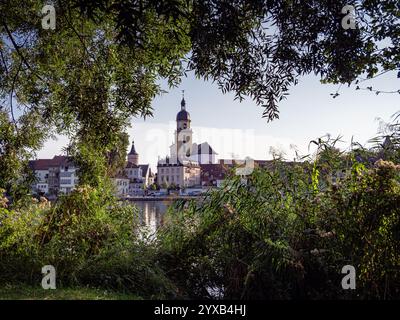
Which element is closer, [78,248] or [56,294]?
[56,294]

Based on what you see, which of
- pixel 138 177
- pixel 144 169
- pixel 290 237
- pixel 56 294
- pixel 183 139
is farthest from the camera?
pixel 144 169

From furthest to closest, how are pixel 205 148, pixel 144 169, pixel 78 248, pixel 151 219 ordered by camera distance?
1. pixel 144 169
2. pixel 205 148
3. pixel 151 219
4. pixel 78 248

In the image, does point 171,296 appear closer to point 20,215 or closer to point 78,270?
point 78,270

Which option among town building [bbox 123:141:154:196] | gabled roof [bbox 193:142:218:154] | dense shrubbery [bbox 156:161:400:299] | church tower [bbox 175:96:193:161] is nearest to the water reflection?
dense shrubbery [bbox 156:161:400:299]

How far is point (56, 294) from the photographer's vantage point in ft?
14.9

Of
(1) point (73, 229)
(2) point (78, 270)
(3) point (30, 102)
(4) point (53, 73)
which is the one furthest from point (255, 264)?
(3) point (30, 102)

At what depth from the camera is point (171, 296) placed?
5.16 m

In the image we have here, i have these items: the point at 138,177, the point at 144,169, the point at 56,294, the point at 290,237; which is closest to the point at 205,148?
the point at 290,237

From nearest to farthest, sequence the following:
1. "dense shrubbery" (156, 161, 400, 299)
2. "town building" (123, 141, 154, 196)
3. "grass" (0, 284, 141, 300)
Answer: "grass" (0, 284, 141, 300), "dense shrubbery" (156, 161, 400, 299), "town building" (123, 141, 154, 196)

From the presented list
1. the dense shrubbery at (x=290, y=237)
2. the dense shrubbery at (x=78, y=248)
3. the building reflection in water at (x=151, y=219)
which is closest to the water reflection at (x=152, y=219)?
the building reflection in water at (x=151, y=219)

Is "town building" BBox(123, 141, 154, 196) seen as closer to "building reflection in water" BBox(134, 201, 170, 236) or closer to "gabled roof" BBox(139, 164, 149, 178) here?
"gabled roof" BBox(139, 164, 149, 178)

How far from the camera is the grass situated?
14.4ft

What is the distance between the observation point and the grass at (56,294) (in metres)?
4.40

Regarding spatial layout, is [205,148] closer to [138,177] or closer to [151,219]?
[151,219]
